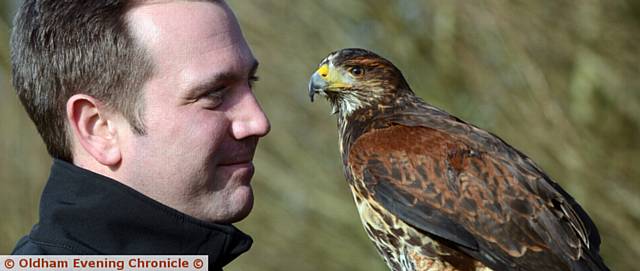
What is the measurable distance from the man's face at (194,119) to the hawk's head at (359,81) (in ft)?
3.78

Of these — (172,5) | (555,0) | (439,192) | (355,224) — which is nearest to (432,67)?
(555,0)

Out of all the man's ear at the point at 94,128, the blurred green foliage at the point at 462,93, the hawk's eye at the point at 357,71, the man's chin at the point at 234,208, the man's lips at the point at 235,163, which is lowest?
the man's ear at the point at 94,128

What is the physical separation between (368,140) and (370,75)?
1.78 ft

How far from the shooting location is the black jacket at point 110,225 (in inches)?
112

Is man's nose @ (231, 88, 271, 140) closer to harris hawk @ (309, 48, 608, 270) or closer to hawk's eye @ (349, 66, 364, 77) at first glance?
harris hawk @ (309, 48, 608, 270)

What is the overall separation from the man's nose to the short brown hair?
0.29 meters

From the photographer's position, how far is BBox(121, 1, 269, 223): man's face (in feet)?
9.53

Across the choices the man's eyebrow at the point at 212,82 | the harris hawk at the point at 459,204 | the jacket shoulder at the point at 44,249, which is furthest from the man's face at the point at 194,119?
the harris hawk at the point at 459,204

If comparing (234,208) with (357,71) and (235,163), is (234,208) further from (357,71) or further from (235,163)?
(357,71)

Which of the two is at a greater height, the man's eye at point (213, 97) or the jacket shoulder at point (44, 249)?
the man's eye at point (213, 97)

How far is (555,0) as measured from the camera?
24.6ft

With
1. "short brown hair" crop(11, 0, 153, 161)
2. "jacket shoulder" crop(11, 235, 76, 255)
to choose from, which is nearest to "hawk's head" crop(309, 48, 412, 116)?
"short brown hair" crop(11, 0, 153, 161)

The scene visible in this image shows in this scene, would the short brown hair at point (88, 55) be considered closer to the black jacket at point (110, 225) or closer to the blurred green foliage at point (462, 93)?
the black jacket at point (110, 225)

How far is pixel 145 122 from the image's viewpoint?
2.93 meters
